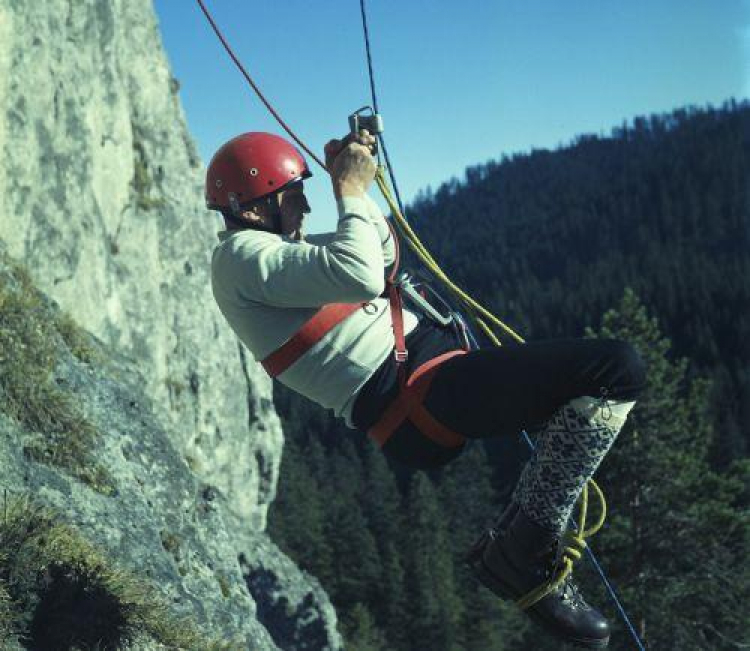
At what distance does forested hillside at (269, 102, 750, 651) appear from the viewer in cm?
2198

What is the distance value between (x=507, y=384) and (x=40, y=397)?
3996 millimetres

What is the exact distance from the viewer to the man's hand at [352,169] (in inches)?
151

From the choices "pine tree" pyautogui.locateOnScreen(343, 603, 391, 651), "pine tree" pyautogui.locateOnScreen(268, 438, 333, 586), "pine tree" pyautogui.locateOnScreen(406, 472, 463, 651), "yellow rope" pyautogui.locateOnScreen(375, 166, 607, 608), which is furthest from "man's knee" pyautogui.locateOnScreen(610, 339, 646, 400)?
"pine tree" pyautogui.locateOnScreen(268, 438, 333, 586)

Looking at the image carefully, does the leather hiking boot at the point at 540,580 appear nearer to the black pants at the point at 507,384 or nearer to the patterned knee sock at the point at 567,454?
the patterned knee sock at the point at 567,454

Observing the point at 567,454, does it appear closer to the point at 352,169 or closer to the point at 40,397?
the point at 352,169

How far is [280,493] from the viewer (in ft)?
242

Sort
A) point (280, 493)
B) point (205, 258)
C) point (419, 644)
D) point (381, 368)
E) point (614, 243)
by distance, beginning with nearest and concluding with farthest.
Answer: point (381, 368), point (205, 258), point (419, 644), point (280, 493), point (614, 243)

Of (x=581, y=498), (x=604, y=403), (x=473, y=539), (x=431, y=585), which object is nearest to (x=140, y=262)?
(x=581, y=498)

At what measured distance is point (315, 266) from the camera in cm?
353

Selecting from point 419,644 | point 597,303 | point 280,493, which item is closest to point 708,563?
point 419,644

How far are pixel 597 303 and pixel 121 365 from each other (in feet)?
410

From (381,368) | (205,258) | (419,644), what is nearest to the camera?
(381,368)

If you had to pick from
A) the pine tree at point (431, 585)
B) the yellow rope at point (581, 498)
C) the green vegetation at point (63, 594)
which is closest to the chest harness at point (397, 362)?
the yellow rope at point (581, 498)

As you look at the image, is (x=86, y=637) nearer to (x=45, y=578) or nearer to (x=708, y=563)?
(x=45, y=578)
